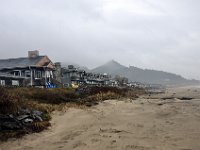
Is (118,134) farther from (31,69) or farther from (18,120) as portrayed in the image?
(31,69)

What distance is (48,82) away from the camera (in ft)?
206

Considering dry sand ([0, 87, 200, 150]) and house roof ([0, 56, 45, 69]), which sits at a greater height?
house roof ([0, 56, 45, 69])

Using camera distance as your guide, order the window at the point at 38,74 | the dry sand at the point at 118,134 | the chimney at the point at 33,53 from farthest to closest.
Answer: the chimney at the point at 33,53
the window at the point at 38,74
the dry sand at the point at 118,134

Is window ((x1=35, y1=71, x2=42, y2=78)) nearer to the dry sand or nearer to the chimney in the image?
the chimney

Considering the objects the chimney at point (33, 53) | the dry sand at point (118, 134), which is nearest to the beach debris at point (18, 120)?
the dry sand at point (118, 134)

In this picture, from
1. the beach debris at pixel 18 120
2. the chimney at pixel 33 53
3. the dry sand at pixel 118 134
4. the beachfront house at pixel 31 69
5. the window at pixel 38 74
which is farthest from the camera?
the chimney at pixel 33 53

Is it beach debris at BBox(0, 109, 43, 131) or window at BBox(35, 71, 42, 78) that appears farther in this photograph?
window at BBox(35, 71, 42, 78)

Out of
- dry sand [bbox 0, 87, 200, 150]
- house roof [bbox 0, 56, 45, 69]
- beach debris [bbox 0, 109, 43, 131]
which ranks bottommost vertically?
dry sand [bbox 0, 87, 200, 150]

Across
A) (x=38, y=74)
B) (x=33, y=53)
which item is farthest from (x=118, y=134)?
(x=33, y=53)

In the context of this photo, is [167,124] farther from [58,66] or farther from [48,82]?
[58,66]

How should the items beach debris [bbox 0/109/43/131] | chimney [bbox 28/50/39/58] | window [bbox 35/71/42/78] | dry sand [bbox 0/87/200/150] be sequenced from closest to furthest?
dry sand [bbox 0/87/200/150]
beach debris [bbox 0/109/43/131]
window [bbox 35/71/42/78]
chimney [bbox 28/50/39/58]

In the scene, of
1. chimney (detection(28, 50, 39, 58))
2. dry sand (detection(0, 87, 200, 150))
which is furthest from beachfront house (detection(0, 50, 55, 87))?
dry sand (detection(0, 87, 200, 150))

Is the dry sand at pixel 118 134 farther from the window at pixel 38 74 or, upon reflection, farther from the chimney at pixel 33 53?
the chimney at pixel 33 53

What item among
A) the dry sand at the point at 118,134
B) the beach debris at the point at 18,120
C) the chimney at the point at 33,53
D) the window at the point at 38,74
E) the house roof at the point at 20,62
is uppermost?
the chimney at the point at 33,53
